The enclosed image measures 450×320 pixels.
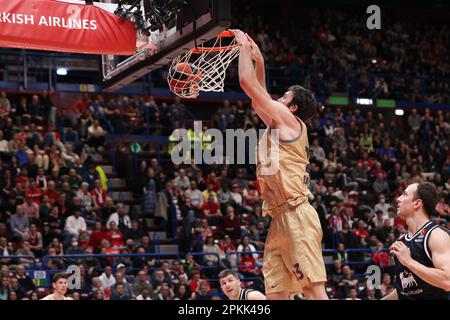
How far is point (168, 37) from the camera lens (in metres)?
7.69

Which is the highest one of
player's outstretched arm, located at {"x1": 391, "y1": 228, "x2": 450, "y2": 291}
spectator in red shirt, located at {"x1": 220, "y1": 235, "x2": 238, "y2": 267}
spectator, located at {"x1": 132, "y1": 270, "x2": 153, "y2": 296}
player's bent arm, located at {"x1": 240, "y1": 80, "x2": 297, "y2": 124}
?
player's bent arm, located at {"x1": 240, "y1": 80, "x2": 297, "y2": 124}

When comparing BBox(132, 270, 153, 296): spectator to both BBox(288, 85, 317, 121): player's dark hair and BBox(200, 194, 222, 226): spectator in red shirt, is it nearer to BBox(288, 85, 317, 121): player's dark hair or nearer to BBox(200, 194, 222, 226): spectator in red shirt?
BBox(200, 194, 222, 226): spectator in red shirt

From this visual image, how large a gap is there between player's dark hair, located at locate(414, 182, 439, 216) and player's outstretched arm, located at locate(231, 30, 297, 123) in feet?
3.58

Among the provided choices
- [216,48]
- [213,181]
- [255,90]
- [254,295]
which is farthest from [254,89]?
[213,181]

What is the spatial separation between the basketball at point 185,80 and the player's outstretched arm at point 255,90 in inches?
66.7

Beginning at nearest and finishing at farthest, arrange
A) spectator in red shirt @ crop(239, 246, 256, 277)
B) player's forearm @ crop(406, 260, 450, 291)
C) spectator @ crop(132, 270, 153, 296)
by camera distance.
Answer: player's forearm @ crop(406, 260, 450, 291) < spectator @ crop(132, 270, 153, 296) < spectator in red shirt @ crop(239, 246, 256, 277)

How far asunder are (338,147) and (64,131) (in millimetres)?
7192

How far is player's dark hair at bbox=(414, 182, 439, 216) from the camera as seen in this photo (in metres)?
5.70

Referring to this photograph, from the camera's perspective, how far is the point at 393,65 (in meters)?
25.8

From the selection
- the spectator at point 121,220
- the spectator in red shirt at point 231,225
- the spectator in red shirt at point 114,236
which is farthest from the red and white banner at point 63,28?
the spectator in red shirt at point 231,225

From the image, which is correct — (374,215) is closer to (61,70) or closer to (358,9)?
(61,70)

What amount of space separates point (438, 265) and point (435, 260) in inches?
2.0

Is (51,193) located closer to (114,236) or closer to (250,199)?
(114,236)

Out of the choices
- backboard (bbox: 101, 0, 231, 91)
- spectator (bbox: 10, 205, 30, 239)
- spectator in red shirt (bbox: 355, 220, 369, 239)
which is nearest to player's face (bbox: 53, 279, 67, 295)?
backboard (bbox: 101, 0, 231, 91)
